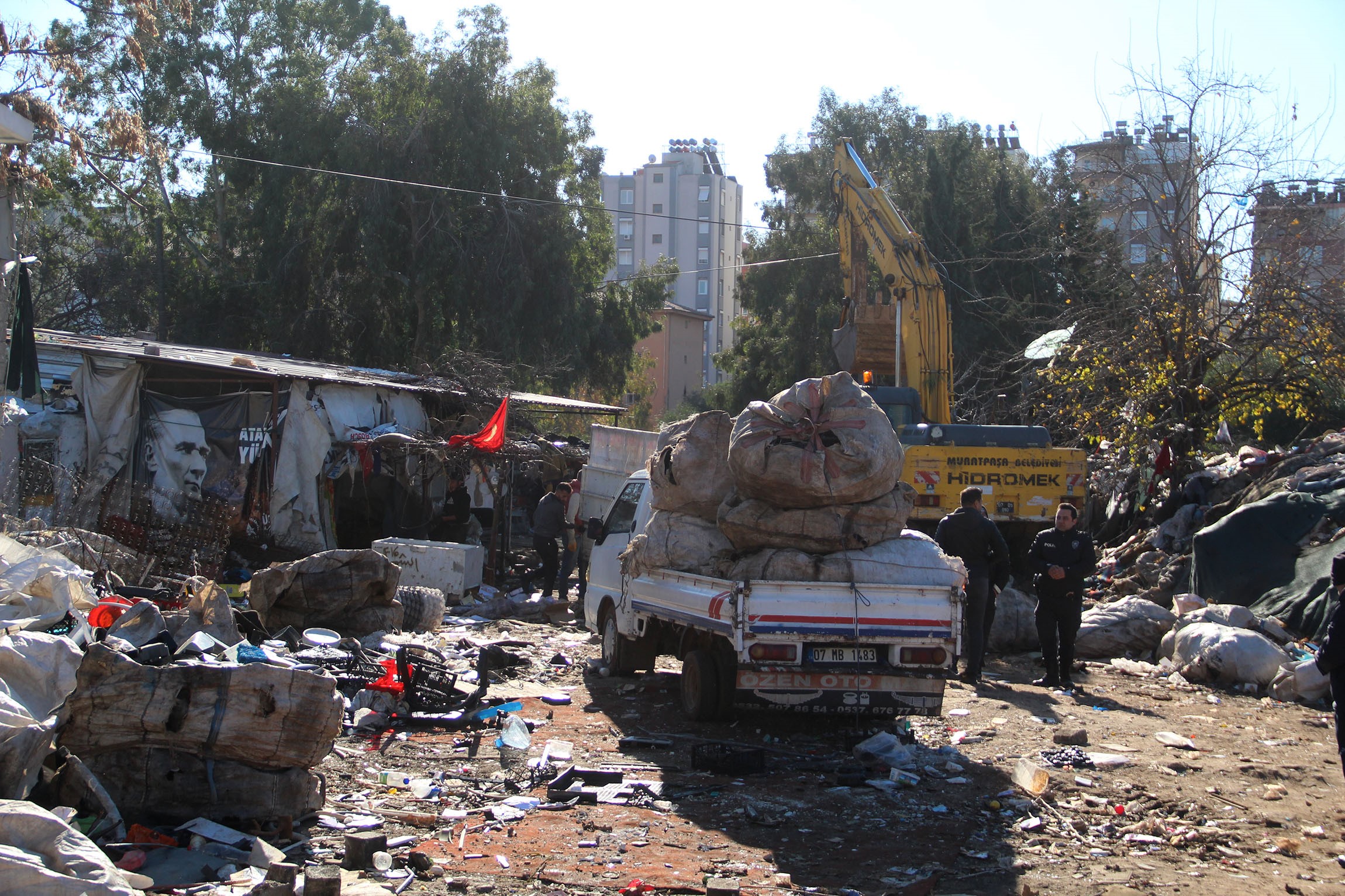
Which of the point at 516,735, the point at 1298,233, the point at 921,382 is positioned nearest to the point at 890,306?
the point at 921,382

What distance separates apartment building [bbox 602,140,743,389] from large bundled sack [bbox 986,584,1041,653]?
62.0m

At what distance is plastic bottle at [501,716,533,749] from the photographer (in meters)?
6.88

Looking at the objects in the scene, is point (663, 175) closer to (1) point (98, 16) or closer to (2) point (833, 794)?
(1) point (98, 16)

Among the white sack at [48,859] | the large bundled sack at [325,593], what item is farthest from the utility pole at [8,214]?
the white sack at [48,859]

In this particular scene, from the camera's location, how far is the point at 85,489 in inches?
543

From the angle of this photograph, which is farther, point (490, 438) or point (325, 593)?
point (490, 438)

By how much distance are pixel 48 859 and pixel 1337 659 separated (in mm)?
5438

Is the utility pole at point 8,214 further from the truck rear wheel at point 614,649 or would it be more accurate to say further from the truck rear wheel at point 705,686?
the truck rear wheel at point 705,686

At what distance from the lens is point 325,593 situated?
10.0m

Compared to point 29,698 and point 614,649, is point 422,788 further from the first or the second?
point 614,649

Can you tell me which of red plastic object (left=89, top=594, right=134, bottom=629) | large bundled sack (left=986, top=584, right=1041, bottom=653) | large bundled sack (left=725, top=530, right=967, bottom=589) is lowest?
large bundled sack (left=986, top=584, right=1041, bottom=653)

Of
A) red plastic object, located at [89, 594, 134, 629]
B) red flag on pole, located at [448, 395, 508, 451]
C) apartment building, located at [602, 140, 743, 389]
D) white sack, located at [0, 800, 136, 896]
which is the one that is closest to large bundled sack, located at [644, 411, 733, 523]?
red plastic object, located at [89, 594, 134, 629]

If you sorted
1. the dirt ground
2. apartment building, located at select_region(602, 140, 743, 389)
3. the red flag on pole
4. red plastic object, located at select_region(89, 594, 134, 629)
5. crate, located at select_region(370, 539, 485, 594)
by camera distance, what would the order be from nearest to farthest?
the dirt ground < red plastic object, located at select_region(89, 594, 134, 629) < crate, located at select_region(370, 539, 485, 594) < the red flag on pole < apartment building, located at select_region(602, 140, 743, 389)

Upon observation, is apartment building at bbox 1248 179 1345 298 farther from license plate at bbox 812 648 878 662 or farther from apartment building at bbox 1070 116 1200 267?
license plate at bbox 812 648 878 662
